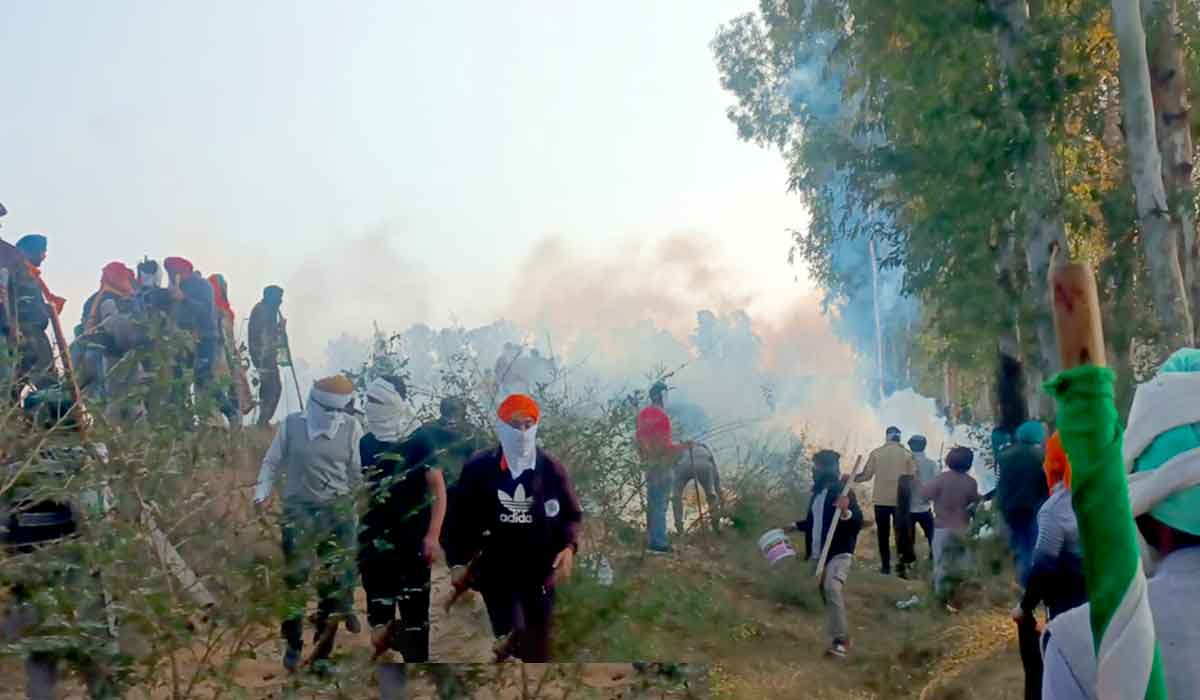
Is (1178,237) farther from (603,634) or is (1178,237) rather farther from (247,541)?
(247,541)

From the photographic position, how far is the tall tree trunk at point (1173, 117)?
37.2 ft

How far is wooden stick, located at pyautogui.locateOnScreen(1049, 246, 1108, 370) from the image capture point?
1.56 metres

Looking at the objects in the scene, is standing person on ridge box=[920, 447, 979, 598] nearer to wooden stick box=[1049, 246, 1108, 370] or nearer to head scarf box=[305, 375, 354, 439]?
head scarf box=[305, 375, 354, 439]

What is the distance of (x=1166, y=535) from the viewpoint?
5.78ft

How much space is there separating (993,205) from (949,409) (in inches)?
→ 733

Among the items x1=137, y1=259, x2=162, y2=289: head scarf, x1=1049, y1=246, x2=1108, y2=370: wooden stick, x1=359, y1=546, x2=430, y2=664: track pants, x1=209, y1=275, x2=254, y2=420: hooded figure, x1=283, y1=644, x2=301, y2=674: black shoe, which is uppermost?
x1=137, y1=259, x2=162, y2=289: head scarf

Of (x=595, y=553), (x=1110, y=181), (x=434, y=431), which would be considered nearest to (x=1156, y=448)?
(x=434, y=431)

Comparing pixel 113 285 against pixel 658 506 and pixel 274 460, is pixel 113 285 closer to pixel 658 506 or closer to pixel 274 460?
pixel 274 460

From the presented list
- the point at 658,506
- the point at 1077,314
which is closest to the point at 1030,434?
the point at 658,506

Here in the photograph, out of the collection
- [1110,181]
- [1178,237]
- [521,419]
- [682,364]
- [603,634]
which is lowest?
[603,634]

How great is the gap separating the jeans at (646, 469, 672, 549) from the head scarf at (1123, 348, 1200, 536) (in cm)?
862

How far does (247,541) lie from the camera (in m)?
4.84

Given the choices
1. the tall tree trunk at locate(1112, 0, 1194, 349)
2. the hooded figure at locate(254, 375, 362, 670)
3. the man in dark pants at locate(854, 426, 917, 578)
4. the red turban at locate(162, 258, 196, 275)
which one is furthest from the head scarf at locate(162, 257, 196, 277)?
the tall tree trunk at locate(1112, 0, 1194, 349)

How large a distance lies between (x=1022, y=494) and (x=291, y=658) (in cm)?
451
